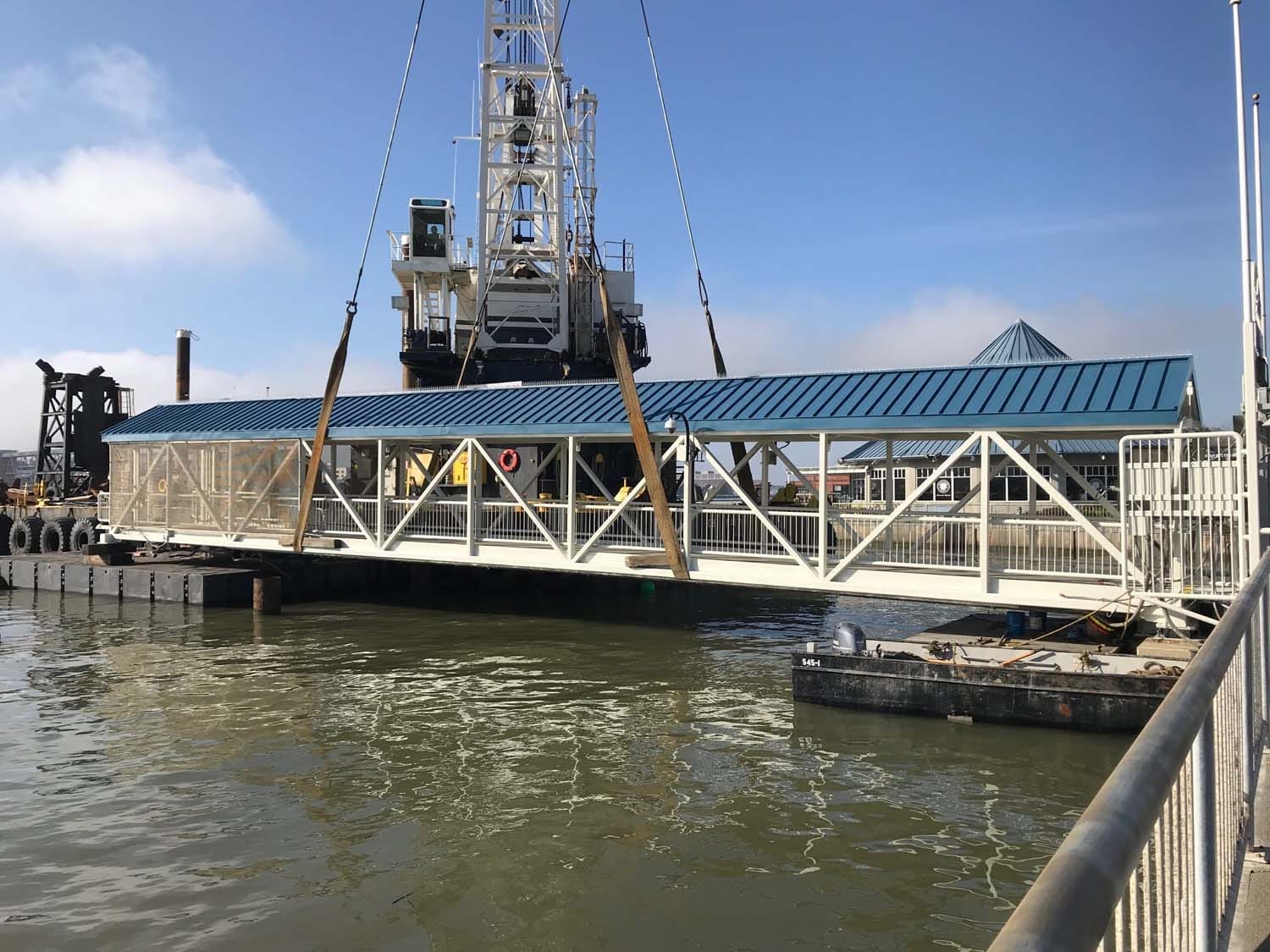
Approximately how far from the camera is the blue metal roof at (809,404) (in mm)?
18094

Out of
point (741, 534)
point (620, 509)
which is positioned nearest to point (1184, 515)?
point (741, 534)

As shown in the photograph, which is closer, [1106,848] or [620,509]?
[1106,848]

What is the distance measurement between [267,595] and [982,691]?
22.7 metres

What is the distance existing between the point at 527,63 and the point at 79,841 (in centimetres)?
4367

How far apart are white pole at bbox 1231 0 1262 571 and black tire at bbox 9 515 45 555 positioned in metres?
47.5

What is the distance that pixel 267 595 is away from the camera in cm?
3042

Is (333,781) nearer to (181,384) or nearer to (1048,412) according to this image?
(1048,412)

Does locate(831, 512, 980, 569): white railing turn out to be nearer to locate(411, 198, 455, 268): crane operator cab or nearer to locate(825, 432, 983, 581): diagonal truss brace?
locate(825, 432, 983, 581): diagonal truss brace

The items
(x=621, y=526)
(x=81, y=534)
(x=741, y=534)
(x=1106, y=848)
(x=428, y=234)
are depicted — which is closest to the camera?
(x=1106, y=848)

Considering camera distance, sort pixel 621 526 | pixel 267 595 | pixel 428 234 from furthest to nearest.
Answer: pixel 428 234 → pixel 267 595 → pixel 621 526

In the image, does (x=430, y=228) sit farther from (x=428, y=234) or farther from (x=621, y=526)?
(x=621, y=526)

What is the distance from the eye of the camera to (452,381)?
50219 millimetres

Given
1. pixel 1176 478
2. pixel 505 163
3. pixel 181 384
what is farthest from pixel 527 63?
pixel 1176 478

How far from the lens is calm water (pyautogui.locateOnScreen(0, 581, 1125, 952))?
952cm
